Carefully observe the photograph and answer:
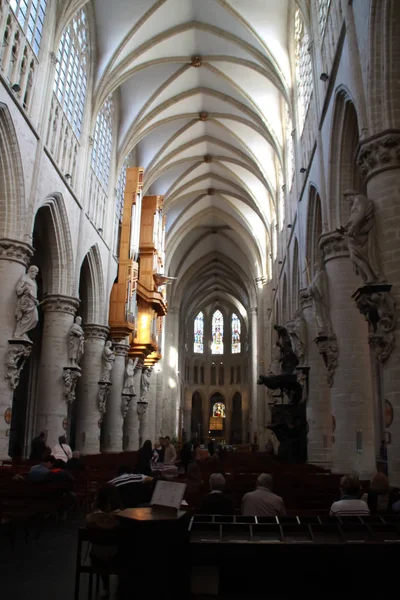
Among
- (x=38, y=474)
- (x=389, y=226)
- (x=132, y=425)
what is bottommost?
(x=38, y=474)

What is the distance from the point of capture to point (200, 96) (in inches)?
1045

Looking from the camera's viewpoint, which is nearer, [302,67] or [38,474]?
[38,474]

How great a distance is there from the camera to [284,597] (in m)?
3.15

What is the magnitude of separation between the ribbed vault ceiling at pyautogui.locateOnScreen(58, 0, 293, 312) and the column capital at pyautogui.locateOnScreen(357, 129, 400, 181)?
37.9 feet

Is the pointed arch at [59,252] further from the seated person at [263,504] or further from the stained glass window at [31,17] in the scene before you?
the seated person at [263,504]

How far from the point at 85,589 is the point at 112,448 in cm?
1905

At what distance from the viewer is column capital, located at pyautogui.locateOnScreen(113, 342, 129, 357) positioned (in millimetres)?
24172

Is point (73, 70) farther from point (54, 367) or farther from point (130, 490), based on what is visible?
point (130, 490)

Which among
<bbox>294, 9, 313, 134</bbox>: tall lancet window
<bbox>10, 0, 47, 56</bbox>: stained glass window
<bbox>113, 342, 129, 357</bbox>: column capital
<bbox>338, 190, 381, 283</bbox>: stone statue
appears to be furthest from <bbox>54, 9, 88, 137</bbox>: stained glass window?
<bbox>338, 190, 381, 283</bbox>: stone statue

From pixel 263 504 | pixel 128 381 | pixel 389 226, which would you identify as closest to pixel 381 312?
pixel 389 226

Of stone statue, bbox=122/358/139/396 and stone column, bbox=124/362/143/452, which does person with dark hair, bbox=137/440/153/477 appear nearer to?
stone statue, bbox=122/358/139/396

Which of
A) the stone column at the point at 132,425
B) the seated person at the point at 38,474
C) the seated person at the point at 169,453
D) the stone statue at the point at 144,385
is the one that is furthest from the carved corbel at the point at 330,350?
the stone statue at the point at 144,385

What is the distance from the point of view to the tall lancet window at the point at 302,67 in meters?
17.3

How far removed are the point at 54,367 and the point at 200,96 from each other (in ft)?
53.6
